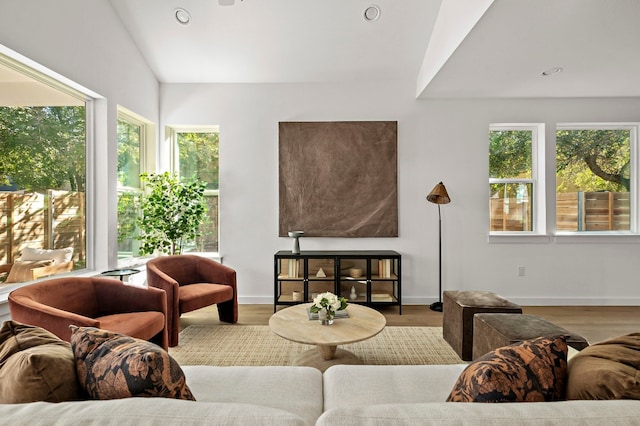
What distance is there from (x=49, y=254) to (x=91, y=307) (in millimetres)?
662

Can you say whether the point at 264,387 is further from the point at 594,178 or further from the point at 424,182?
the point at 594,178

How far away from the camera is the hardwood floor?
358cm

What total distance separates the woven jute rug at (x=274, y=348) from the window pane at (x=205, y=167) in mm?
1310

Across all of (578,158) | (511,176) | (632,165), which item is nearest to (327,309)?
(511,176)

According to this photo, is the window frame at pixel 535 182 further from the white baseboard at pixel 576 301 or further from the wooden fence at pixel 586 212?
the white baseboard at pixel 576 301

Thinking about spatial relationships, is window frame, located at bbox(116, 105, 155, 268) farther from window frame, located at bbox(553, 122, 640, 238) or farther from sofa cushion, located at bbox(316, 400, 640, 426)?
window frame, located at bbox(553, 122, 640, 238)

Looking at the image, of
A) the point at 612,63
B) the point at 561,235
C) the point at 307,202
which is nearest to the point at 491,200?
the point at 561,235

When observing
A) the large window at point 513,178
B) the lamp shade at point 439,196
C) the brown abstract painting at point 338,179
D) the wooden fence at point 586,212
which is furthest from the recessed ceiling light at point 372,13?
the wooden fence at point 586,212

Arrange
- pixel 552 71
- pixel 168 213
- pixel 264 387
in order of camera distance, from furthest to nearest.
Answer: pixel 168 213
pixel 552 71
pixel 264 387

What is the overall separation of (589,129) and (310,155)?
11.3 feet

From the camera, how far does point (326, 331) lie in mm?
2492

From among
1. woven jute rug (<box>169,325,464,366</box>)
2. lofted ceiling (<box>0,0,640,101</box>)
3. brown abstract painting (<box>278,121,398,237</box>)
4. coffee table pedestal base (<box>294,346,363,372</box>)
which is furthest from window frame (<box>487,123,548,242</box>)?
coffee table pedestal base (<box>294,346,363,372</box>)

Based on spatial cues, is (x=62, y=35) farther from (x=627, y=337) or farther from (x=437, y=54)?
(x=627, y=337)

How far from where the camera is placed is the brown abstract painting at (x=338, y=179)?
4.44 meters
